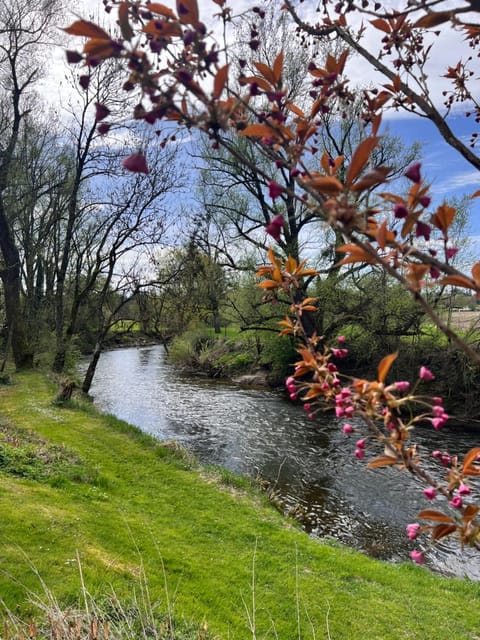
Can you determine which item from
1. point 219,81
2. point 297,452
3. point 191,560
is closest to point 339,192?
point 219,81

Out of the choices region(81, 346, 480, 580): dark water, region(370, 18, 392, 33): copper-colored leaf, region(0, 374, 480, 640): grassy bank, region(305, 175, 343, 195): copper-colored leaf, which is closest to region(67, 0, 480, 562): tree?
region(305, 175, 343, 195): copper-colored leaf

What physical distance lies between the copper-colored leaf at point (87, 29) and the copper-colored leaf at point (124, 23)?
0.14 ft

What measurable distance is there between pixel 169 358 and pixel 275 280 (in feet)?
79.4

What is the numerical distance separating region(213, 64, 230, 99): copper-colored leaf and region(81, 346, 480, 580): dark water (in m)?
6.52

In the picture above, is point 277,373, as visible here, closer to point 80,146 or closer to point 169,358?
point 169,358

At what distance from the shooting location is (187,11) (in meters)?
0.84

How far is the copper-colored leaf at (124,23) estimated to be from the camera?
792 mm

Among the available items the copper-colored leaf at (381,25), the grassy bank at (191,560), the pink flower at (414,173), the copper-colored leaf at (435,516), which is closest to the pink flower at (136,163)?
the pink flower at (414,173)

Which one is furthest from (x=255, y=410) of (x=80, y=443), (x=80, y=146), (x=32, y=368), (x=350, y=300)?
(x=80, y=146)

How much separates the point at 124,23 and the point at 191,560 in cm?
447

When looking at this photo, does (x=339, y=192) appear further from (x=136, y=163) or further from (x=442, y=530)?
(x=442, y=530)

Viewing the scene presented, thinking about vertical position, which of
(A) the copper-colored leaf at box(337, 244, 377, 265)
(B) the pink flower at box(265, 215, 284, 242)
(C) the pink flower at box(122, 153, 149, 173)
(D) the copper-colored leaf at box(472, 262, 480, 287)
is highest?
(C) the pink flower at box(122, 153, 149, 173)

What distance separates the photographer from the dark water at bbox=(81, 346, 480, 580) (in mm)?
6484

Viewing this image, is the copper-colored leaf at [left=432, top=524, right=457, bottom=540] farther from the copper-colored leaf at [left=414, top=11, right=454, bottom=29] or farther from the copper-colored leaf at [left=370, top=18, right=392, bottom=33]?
the copper-colored leaf at [left=370, top=18, right=392, bottom=33]
